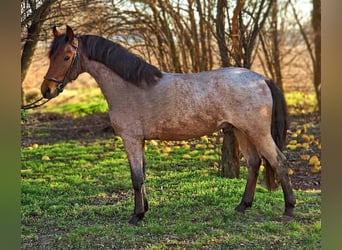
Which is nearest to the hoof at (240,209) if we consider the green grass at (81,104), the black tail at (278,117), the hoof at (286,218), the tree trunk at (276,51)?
the hoof at (286,218)

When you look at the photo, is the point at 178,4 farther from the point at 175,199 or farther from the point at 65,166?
the point at 175,199

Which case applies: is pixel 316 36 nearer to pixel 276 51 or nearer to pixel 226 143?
pixel 276 51

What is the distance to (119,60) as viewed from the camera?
4.50 meters

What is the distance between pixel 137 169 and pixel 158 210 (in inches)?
27.1

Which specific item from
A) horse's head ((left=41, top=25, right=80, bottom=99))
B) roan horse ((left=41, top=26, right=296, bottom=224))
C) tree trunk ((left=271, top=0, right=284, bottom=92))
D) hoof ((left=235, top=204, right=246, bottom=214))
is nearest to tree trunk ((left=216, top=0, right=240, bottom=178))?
hoof ((left=235, top=204, right=246, bottom=214))

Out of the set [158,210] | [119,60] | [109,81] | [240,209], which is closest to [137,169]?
[158,210]

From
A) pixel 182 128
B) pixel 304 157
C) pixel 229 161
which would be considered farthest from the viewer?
pixel 304 157

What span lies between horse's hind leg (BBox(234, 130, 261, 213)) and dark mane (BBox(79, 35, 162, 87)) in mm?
1070

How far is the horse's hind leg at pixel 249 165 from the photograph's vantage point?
4.80m

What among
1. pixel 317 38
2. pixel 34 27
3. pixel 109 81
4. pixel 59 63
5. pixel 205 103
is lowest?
pixel 205 103

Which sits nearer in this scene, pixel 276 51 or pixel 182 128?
pixel 182 128

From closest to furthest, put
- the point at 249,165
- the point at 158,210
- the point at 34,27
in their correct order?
the point at 249,165, the point at 158,210, the point at 34,27

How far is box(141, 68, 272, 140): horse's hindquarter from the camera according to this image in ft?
14.5
